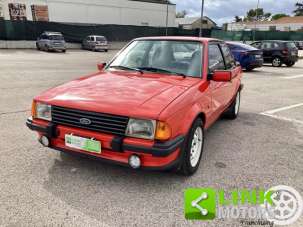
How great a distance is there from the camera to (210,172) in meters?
3.66

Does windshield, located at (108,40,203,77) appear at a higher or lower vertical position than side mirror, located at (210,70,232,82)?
higher

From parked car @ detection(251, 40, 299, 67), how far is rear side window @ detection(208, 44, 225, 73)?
1440cm

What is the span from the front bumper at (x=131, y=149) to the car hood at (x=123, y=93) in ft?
0.88

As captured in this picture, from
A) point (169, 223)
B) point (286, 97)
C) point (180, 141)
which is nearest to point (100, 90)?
point (180, 141)

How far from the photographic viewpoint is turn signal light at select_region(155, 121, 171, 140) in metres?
2.84

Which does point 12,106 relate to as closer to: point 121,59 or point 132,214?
point 121,59

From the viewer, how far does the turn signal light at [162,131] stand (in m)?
2.84

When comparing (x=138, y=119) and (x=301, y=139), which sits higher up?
(x=138, y=119)

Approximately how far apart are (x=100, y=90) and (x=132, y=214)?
1.40 m

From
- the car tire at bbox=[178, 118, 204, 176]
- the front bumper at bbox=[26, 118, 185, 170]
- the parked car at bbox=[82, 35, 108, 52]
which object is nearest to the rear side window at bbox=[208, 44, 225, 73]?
the car tire at bbox=[178, 118, 204, 176]

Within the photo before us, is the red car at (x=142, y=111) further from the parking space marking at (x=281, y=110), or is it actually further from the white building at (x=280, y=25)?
the white building at (x=280, y=25)

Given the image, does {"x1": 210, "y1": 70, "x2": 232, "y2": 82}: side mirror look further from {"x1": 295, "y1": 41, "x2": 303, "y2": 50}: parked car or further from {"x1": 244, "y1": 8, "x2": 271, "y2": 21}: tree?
{"x1": 244, "y1": 8, "x2": 271, "y2": 21}: tree

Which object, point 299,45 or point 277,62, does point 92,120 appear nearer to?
point 277,62

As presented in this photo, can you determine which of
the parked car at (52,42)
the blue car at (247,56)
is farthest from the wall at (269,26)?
the blue car at (247,56)
